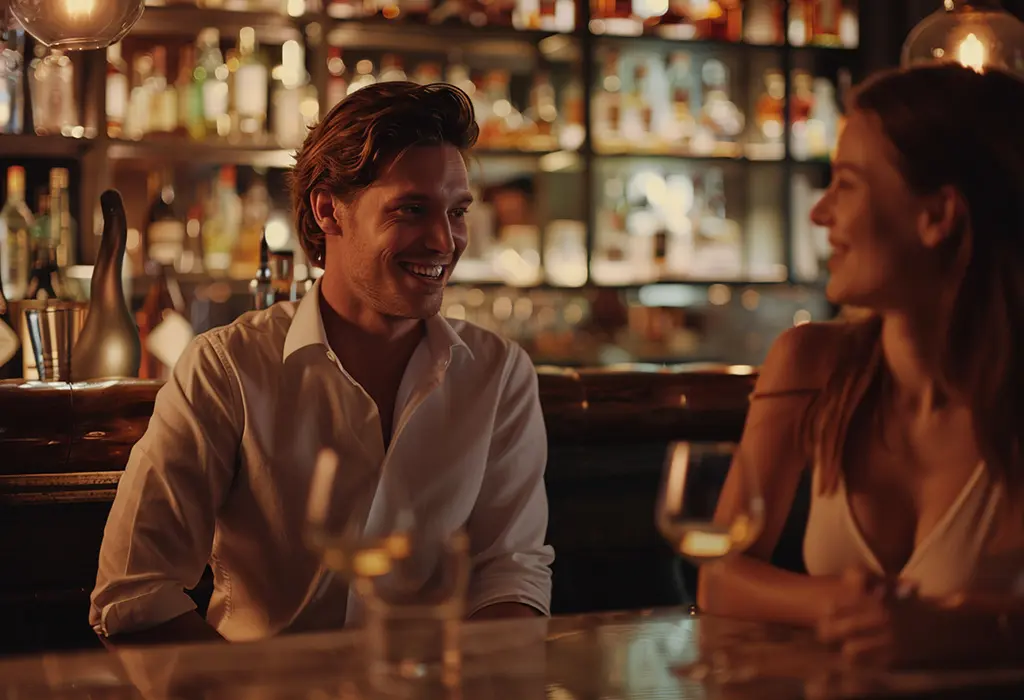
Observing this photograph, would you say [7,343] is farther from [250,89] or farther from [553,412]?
[250,89]

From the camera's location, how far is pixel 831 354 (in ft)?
5.17

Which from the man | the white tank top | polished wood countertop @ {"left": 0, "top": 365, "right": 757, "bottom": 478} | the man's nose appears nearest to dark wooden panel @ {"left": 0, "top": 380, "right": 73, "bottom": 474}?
polished wood countertop @ {"left": 0, "top": 365, "right": 757, "bottom": 478}

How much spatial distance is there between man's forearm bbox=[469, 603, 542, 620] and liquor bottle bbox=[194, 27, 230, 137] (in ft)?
8.04

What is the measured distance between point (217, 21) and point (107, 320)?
1971 mm

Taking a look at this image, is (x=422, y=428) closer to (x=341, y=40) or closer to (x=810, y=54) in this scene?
(x=341, y=40)

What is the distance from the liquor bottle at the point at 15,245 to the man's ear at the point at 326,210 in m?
1.73

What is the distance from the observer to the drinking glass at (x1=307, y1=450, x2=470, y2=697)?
1.00 metres

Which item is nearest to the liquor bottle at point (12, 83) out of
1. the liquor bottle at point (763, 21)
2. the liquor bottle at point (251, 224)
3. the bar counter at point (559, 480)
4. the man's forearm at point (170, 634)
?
the liquor bottle at point (251, 224)

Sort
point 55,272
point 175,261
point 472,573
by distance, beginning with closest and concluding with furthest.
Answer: point 472,573 → point 55,272 → point 175,261

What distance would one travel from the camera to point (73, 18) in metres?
2.08

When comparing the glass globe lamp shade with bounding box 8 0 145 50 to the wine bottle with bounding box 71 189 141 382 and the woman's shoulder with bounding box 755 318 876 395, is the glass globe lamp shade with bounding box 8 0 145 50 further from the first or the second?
the woman's shoulder with bounding box 755 318 876 395

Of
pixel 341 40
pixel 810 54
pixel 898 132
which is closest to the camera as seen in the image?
pixel 898 132

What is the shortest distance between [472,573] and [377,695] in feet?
2.80

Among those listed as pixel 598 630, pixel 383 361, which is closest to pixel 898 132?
pixel 598 630
